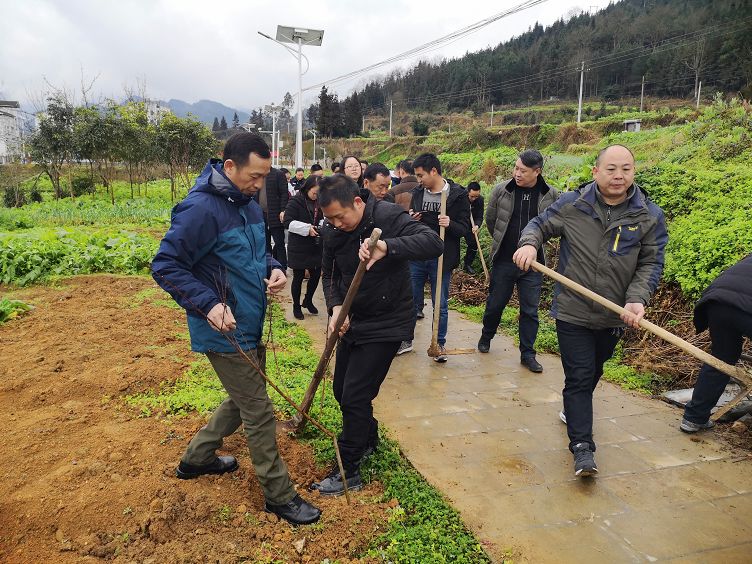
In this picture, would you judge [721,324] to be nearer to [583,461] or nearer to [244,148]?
[583,461]

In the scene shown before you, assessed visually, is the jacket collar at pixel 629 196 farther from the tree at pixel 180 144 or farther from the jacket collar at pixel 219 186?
the tree at pixel 180 144

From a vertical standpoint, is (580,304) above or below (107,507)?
above

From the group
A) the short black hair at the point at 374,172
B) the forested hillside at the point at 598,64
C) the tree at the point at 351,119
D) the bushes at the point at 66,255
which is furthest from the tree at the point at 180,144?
the tree at the point at 351,119

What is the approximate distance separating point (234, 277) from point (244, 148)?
0.65m

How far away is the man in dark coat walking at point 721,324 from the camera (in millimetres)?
3213

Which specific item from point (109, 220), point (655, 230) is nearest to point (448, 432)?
point (655, 230)

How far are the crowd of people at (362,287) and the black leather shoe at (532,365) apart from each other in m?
1.03

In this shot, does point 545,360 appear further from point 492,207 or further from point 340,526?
point 340,526

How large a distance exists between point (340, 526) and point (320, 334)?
3.48 m

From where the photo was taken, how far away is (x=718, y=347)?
11.5 feet

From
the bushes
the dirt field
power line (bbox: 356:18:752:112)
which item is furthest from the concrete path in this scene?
power line (bbox: 356:18:752:112)

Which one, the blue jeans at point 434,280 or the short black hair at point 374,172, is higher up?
the short black hair at point 374,172

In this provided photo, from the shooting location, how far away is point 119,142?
19.2 m

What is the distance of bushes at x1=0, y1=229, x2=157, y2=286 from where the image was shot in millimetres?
7945
